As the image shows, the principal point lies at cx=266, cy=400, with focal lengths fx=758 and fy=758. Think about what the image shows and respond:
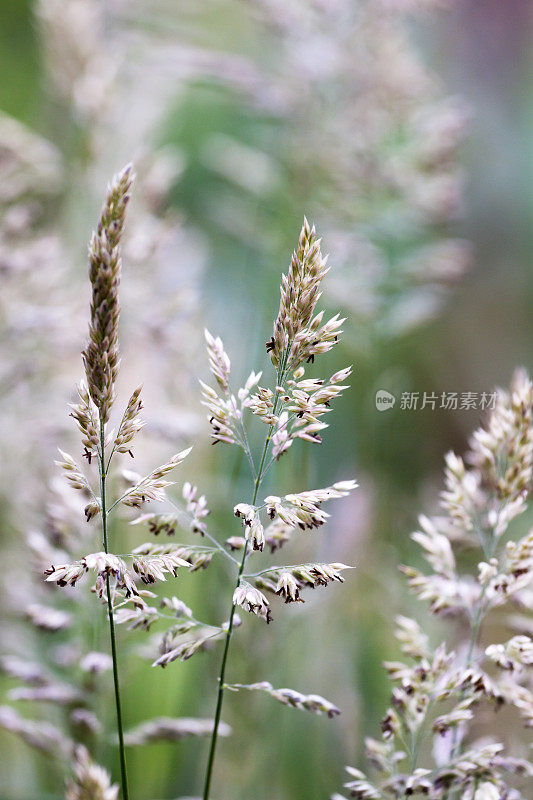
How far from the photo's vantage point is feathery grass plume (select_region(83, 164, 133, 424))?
0.70 feet

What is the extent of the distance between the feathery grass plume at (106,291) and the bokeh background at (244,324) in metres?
0.16

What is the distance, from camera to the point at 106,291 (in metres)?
0.21

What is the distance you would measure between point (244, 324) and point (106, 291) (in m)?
0.49

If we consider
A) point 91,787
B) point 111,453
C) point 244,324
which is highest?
point 244,324

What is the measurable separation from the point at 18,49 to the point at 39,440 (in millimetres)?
748

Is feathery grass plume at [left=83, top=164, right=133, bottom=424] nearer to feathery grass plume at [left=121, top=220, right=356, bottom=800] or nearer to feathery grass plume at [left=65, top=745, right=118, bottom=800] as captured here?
feathery grass plume at [left=121, top=220, right=356, bottom=800]

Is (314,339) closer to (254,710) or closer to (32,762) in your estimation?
(254,710)

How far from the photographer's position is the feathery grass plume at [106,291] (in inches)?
8.4

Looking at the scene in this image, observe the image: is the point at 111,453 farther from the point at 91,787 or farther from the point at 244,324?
the point at 244,324

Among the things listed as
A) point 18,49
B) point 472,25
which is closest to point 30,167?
point 18,49

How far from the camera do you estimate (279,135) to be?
73cm

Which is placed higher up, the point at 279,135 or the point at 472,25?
the point at 472,25

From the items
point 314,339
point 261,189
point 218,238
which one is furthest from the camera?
point 218,238

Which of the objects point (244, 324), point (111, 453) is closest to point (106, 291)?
point (111, 453)
